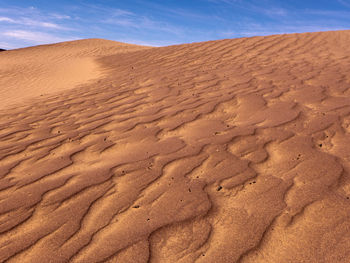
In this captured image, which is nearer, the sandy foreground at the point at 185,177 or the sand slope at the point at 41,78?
the sandy foreground at the point at 185,177

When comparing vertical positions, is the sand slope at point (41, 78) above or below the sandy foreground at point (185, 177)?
below

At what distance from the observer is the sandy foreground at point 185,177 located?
1559 mm

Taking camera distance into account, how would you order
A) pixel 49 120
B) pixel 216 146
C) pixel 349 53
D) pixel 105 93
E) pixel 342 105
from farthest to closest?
pixel 349 53 < pixel 105 93 < pixel 49 120 < pixel 342 105 < pixel 216 146

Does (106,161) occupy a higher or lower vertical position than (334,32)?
lower

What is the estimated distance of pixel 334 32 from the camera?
10.0m

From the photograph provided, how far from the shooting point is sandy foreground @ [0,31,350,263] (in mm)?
1559

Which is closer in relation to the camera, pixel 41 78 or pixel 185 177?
pixel 185 177

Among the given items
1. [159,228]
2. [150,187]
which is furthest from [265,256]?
[150,187]

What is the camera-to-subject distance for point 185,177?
220 centimetres

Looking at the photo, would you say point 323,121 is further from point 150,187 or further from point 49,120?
point 49,120

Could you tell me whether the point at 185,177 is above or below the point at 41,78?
above

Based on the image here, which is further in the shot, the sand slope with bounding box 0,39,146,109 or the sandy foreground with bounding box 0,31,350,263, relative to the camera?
the sand slope with bounding box 0,39,146,109

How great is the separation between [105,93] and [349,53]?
6036mm

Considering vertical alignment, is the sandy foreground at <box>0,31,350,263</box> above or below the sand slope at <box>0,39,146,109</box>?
above
